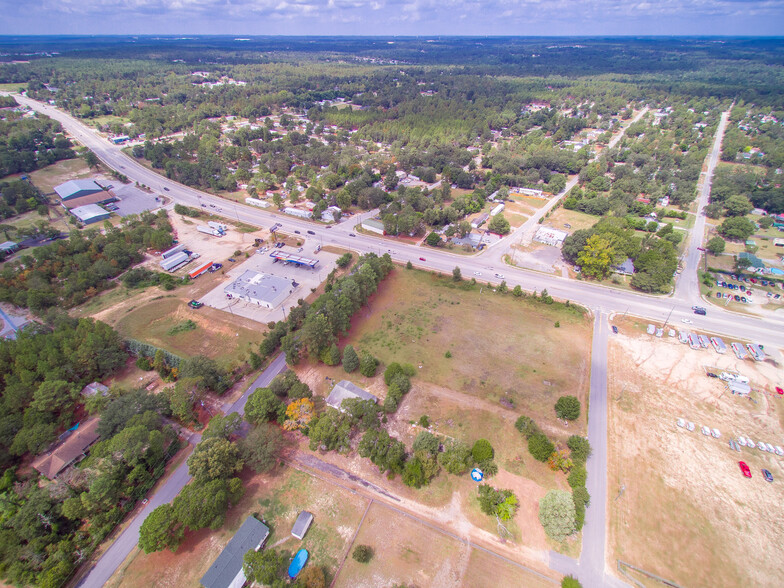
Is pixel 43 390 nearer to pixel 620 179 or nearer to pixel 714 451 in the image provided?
pixel 714 451

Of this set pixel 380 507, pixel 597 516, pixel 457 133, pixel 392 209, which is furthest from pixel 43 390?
pixel 457 133

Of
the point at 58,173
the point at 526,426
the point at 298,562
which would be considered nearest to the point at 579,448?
the point at 526,426

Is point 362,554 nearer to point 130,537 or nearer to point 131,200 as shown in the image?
point 130,537

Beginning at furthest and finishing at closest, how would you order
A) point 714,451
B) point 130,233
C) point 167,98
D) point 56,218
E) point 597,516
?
point 167,98 → point 56,218 → point 130,233 → point 714,451 → point 597,516

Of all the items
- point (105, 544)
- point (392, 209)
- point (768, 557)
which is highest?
point (392, 209)

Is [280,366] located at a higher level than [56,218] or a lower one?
lower

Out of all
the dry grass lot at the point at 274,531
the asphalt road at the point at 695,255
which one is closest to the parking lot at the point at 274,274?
the dry grass lot at the point at 274,531

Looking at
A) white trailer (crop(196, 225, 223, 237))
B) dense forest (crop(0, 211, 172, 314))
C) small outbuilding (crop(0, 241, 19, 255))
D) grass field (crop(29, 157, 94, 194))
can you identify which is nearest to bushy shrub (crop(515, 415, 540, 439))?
dense forest (crop(0, 211, 172, 314))
